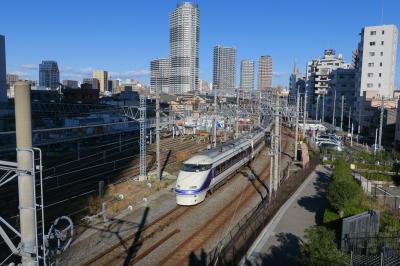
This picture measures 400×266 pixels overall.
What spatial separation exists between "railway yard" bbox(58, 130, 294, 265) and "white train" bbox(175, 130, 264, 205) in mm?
708

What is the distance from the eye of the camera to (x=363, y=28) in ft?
228

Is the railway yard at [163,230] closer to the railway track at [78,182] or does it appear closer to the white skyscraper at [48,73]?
the railway track at [78,182]

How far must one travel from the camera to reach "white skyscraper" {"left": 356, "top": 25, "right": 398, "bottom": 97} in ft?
218

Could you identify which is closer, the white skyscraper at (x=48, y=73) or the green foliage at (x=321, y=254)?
the green foliage at (x=321, y=254)

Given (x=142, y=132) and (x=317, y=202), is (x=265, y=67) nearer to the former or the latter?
(x=142, y=132)

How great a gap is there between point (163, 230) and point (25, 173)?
1081 cm

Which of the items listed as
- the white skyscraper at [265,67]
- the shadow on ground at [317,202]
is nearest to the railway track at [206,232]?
the shadow on ground at [317,202]

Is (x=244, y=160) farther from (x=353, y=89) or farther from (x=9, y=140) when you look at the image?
(x=353, y=89)

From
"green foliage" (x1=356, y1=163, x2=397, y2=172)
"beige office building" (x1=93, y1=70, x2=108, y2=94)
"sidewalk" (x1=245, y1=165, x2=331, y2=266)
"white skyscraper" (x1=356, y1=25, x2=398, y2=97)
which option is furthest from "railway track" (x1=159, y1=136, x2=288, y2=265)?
"beige office building" (x1=93, y1=70, x2=108, y2=94)

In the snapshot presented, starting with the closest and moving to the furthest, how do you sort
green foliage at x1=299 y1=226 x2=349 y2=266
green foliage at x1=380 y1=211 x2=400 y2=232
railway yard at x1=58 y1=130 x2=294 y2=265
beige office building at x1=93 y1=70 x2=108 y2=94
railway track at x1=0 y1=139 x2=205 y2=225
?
green foliage at x1=299 y1=226 x2=349 y2=266
railway yard at x1=58 y1=130 x2=294 y2=265
green foliage at x1=380 y1=211 x2=400 y2=232
railway track at x1=0 y1=139 x2=205 y2=225
beige office building at x1=93 y1=70 x2=108 y2=94

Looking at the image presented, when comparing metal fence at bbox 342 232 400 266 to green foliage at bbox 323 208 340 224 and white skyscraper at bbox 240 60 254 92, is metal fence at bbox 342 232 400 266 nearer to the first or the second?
green foliage at bbox 323 208 340 224

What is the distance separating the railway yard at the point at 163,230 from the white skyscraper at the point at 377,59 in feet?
176

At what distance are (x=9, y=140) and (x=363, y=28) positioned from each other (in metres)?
62.4

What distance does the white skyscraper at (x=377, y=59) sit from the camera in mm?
66500
